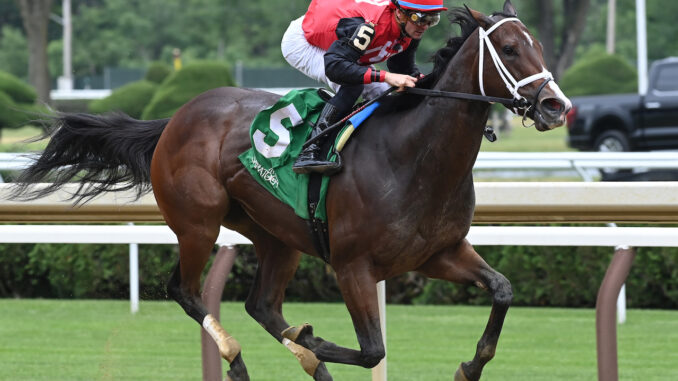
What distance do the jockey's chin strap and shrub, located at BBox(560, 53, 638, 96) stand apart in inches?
801

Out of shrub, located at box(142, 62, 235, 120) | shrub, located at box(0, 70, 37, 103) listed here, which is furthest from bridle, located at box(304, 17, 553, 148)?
shrub, located at box(0, 70, 37, 103)

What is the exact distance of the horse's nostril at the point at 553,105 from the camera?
3957 mm

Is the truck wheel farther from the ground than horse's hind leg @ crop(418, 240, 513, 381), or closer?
closer

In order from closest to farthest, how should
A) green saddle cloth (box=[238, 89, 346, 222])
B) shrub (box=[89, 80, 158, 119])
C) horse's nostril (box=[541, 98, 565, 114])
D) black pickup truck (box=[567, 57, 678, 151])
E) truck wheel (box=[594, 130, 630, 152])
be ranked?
1. horse's nostril (box=[541, 98, 565, 114])
2. green saddle cloth (box=[238, 89, 346, 222])
3. black pickup truck (box=[567, 57, 678, 151])
4. truck wheel (box=[594, 130, 630, 152])
5. shrub (box=[89, 80, 158, 119])

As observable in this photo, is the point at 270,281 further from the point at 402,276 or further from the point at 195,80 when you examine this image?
the point at 195,80

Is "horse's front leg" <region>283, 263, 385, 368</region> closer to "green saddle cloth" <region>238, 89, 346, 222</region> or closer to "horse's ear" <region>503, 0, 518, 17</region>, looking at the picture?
"green saddle cloth" <region>238, 89, 346, 222</region>

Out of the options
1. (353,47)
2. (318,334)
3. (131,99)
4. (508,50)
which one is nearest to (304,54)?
(353,47)

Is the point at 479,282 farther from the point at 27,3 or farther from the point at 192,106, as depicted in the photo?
the point at 27,3

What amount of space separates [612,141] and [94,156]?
13.0m

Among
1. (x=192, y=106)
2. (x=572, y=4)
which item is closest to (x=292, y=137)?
(x=192, y=106)

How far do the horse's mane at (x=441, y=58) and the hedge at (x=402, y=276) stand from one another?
3.10 m

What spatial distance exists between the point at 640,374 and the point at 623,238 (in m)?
1.37

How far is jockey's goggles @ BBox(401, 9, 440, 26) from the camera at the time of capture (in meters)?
4.37

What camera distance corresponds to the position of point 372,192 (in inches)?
172
